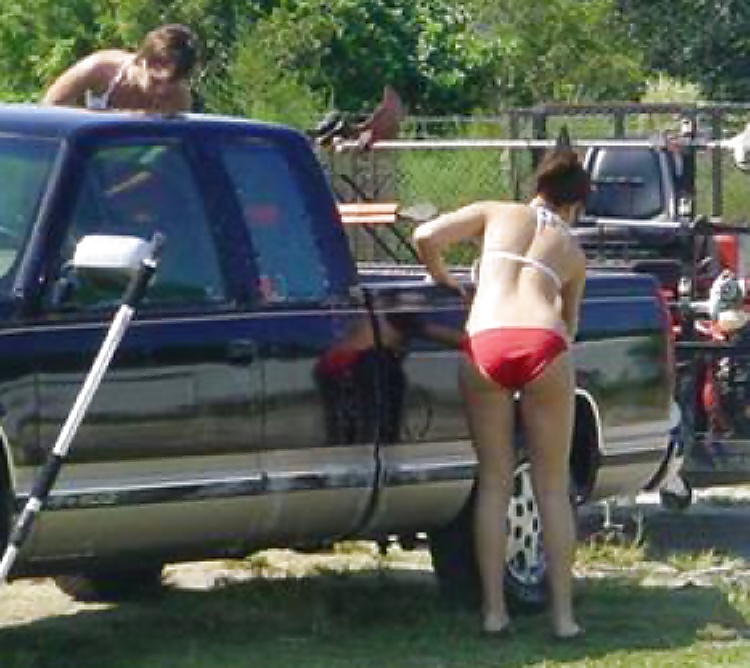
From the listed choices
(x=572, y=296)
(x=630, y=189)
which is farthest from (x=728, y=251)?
(x=572, y=296)

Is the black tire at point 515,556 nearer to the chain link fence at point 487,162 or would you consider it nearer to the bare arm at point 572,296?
the bare arm at point 572,296

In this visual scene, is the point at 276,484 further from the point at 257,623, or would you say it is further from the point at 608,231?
the point at 608,231

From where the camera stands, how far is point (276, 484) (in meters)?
8.91

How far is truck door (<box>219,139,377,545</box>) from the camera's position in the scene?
894 cm

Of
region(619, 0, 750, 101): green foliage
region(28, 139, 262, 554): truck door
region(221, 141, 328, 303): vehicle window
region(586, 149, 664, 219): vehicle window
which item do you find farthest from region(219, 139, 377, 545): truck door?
region(619, 0, 750, 101): green foliage

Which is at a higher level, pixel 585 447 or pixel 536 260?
pixel 536 260

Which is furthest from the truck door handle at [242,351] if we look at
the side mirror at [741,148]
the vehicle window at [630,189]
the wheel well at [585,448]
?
the vehicle window at [630,189]

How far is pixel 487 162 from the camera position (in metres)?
18.4

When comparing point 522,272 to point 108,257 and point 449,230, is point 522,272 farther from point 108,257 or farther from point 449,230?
point 108,257

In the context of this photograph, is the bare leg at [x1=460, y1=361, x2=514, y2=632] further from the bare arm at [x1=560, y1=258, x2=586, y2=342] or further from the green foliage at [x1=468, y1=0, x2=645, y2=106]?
the green foliage at [x1=468, y1=0, x2=645, y2=106]

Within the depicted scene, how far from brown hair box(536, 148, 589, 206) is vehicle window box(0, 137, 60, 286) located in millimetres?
1934

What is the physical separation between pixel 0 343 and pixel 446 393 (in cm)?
204

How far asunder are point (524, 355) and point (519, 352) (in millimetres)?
20

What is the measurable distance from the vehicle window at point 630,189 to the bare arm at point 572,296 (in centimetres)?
594
